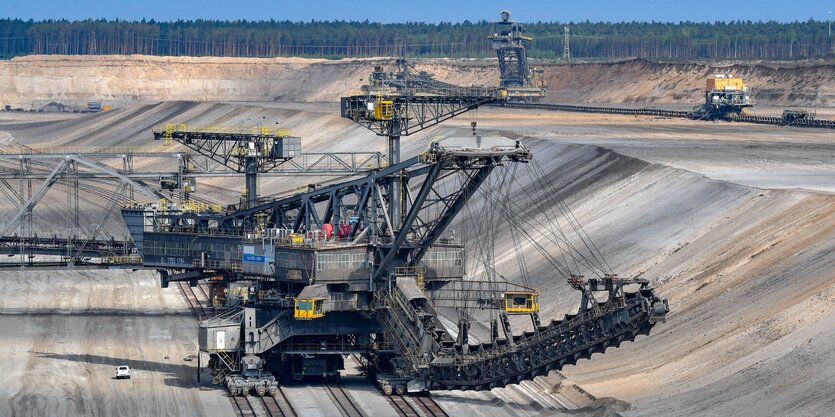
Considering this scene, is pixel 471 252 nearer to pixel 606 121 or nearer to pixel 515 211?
pixel 515 211

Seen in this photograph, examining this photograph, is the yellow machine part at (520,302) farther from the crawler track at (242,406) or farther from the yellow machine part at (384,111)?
the yellow machine part at (384,111)

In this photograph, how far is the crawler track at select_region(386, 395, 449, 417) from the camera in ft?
209

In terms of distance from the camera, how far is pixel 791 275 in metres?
73.1

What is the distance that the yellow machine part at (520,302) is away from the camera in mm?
66750

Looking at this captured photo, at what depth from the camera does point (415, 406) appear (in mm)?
65375

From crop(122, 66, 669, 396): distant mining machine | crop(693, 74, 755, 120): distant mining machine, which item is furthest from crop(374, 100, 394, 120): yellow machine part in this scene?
crop(693, 74, 755, 120): distant mining machine

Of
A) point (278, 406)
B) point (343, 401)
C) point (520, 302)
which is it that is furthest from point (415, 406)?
point (520, 302)

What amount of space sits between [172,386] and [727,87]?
133 m

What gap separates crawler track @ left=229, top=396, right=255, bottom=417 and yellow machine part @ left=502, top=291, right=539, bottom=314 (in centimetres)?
1078

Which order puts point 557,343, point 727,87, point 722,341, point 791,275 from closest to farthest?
point 557,343
point 722,341
point 791,275
point 727,87

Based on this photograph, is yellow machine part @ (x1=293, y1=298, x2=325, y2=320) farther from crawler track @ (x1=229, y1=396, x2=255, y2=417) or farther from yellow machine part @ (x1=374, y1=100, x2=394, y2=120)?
yellow machine part @ (x1=374, y1=100, x2=394, y2=120)

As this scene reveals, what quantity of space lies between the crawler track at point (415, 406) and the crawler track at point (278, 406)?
4.02m

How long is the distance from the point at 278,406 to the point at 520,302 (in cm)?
1035

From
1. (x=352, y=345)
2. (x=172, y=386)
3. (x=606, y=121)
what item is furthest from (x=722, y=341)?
(x=606, y=121)
